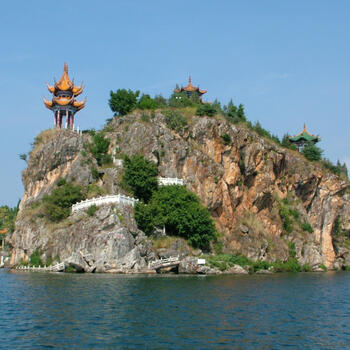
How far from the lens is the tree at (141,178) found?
5916 cm

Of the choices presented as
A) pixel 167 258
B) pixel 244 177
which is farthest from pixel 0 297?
pixel 244 177

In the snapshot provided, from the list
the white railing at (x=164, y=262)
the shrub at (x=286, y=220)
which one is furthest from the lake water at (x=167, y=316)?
the shrub at (x=286, y=220)

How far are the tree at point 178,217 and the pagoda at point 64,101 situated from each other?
25674 millimetres

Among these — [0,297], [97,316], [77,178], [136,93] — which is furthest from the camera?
[136,93]

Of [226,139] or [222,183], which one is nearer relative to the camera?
[222,183]

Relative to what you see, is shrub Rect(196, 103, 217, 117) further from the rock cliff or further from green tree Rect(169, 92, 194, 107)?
green tree Rect(169, 92, 194, 107)

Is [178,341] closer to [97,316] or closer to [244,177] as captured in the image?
[97,316]

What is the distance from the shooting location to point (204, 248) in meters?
57.8

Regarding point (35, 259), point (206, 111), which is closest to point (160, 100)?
point (206, 111)

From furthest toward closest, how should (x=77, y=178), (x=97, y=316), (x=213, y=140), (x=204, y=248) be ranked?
(x=213, y=140) < (x=77, y=178) < (x=204, y=248) < (x=97, y=316)

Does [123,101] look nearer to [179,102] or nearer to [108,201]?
[179,102]

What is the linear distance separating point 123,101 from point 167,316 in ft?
177

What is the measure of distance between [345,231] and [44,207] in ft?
170

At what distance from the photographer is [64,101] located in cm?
7531
